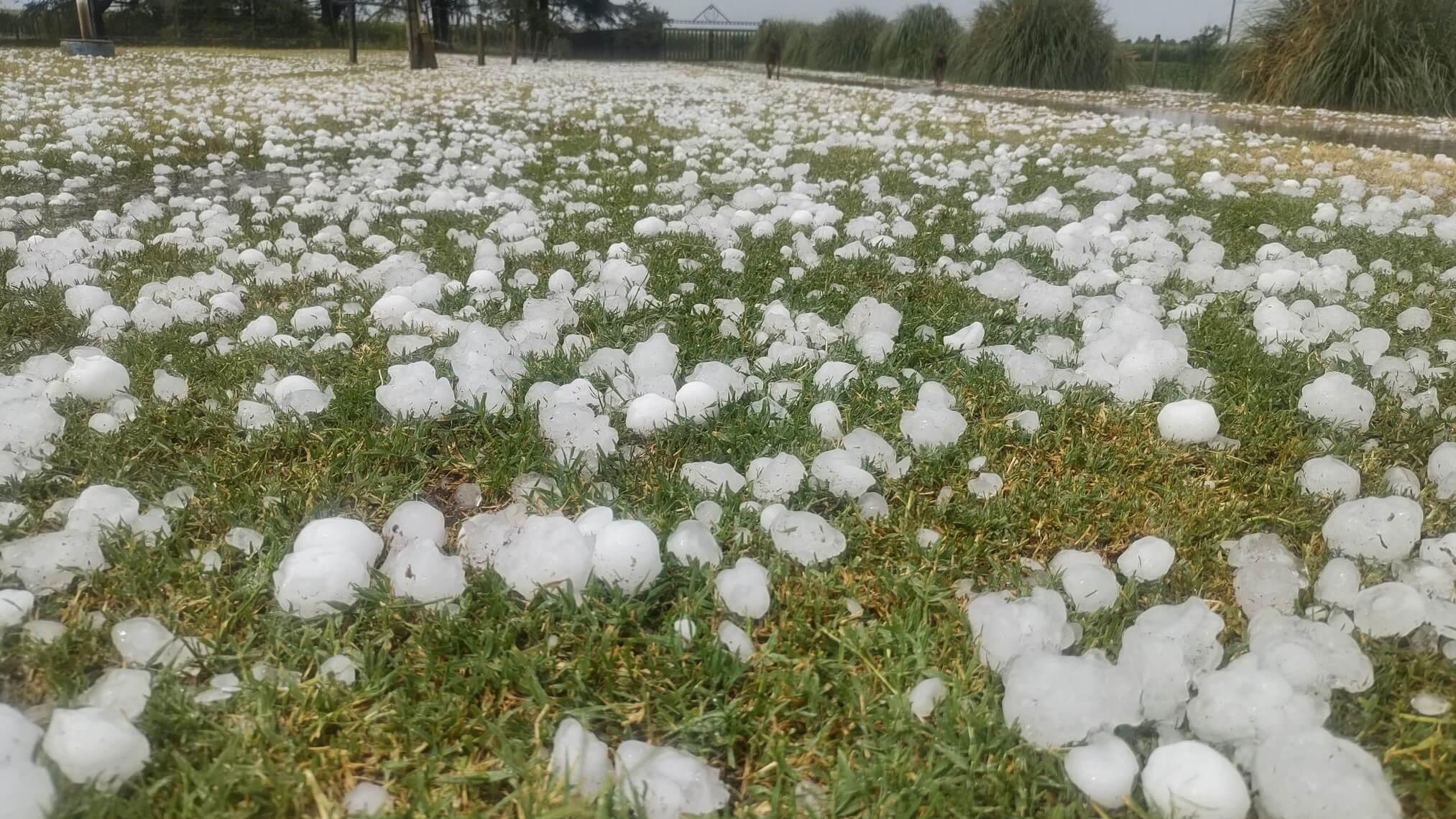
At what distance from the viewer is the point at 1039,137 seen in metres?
6.64

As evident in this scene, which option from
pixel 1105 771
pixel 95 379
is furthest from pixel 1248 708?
pixel 95 379

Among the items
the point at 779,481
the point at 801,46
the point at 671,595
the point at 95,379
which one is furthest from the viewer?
the point at 801,46

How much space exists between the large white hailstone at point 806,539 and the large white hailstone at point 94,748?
36.6 inches

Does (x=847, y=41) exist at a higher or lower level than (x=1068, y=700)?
higher

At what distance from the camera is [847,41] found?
70.9 ft

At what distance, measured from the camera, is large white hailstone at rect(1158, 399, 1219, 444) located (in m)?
1.81

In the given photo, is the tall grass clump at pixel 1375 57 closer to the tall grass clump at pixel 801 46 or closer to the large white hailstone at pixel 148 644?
the large white hailstone at pixel 148 644

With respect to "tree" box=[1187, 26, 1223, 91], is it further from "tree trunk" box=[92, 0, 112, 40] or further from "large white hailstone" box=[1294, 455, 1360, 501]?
"tree trunk" box=[92, 0, 112, 40]

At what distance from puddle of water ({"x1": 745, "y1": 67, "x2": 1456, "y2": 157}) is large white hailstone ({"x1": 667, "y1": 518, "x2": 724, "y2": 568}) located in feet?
22.7

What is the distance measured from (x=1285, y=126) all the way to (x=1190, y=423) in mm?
7519

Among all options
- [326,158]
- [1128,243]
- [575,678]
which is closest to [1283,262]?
[1128,243]

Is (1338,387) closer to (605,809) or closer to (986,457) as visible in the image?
(986,457)

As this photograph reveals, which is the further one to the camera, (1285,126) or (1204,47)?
(1204,47)

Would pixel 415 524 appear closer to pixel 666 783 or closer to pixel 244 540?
pixel 244 540
